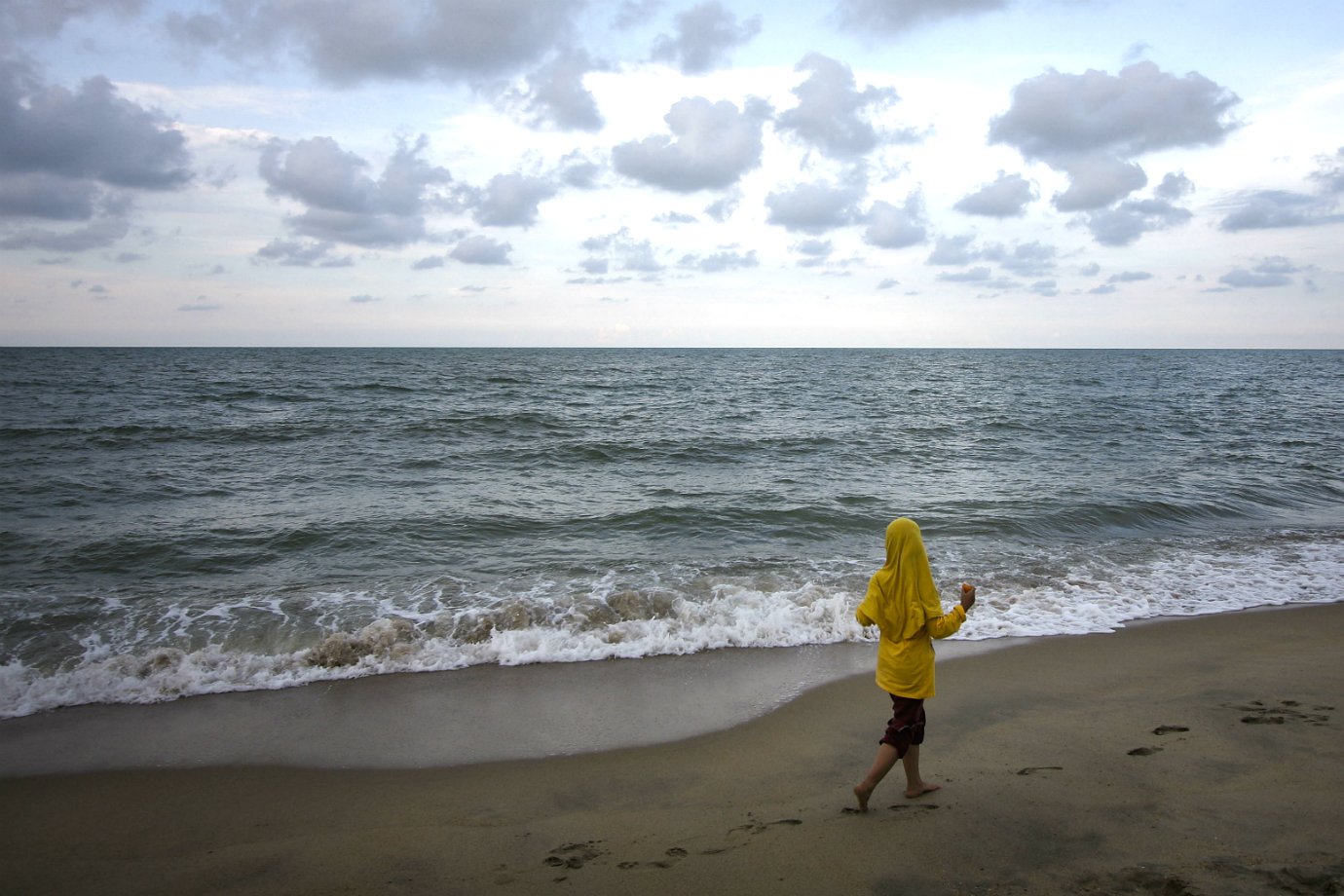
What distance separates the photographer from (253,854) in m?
4.36

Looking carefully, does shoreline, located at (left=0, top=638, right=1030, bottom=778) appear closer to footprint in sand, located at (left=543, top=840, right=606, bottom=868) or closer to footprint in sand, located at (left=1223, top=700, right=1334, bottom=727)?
footprint in sand, located at (left=543, top=840, right=606, bottom=868)

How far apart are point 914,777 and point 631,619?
4381mm

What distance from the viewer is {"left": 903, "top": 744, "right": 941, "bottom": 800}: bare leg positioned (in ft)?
14.7

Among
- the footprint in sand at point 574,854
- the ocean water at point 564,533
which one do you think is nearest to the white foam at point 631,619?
the ocean water at point 564,533

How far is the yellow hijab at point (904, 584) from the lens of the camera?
161 inches

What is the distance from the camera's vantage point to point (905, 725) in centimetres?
→ 431

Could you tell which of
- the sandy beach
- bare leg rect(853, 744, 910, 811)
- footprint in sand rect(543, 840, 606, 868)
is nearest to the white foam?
the sandy beach

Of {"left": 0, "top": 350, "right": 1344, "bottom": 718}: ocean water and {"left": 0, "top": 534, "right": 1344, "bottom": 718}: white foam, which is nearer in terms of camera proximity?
{"left": 0, "top": 534, "right": 1344, "bottom": 718}: white foam

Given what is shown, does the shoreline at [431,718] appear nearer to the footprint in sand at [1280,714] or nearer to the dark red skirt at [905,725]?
the dark red skirt at [905,725]

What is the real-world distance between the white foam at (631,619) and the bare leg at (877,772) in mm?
3406

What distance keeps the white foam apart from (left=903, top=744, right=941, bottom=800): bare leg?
3199 mm

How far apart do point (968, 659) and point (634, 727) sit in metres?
3.68

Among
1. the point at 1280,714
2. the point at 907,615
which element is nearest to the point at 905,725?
the point at 907,615

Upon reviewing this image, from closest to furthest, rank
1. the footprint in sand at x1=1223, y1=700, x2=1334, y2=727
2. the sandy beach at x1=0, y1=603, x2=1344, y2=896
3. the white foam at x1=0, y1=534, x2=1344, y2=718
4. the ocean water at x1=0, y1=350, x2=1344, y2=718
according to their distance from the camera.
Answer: the sandy beach at x1=0, y1=603, x2=1344, y2=896 < the footprint in sand at x1=1223, y1=700, x2=1334, y2=727 < the white foam at x1=0, y1=534, x2=1344, y2=718 < the ocean water at x1=0, y1=350, x2=1344, y2=718
